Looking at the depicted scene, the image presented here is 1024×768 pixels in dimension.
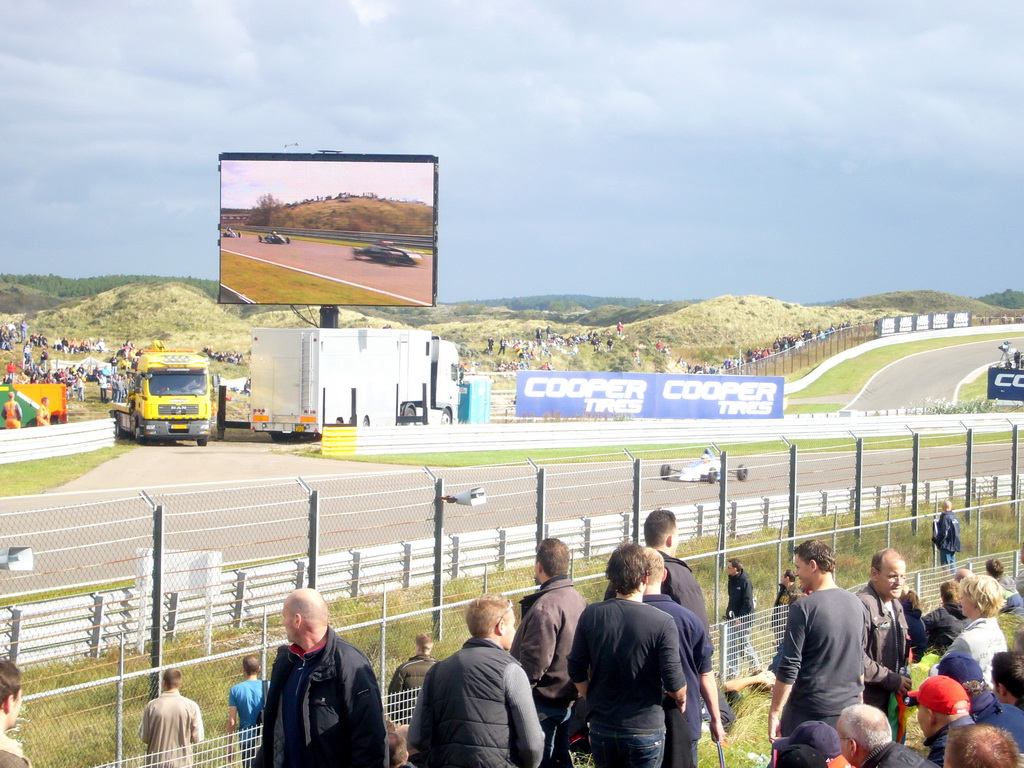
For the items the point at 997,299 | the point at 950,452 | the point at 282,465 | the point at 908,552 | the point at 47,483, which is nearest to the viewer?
the point at 908,552

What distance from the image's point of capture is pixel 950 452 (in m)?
30.4

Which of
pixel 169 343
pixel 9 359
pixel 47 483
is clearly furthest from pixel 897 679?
pixel 169 343

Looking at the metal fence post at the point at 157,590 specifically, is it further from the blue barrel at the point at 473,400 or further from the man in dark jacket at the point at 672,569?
the blue barrel at the point at 473,400

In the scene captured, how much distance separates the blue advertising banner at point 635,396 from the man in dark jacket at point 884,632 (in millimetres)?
31772

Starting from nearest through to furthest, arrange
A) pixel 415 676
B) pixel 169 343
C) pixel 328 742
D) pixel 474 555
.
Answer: pixel 328 742 → pixel 415 676 → pixel 474 555 → pixel 169 343

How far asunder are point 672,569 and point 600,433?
2632 cm

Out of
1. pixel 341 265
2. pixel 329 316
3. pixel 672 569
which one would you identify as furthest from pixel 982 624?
pixel 329 316

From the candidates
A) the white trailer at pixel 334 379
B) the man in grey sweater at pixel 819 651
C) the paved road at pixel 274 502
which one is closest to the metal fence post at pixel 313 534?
the paved road at pixel 274 502

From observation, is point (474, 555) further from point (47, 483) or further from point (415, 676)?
point (47, 483)

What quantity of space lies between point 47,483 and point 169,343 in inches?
2074

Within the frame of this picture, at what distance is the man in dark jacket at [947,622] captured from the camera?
8.90 meters

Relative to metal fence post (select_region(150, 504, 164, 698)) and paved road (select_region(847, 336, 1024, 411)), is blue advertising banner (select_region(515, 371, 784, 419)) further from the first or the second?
metal fence post (select_region(150, 504, 164, 698))

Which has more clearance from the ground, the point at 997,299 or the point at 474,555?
the point at 997,299

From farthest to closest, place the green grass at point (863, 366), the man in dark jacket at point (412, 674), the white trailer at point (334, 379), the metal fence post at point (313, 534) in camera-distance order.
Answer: the green grass at point (863, 366) → the white trailer at point (334, 379) → the metal fence post at point (313, 534) → the man in dark jacket at point (412, 674)
